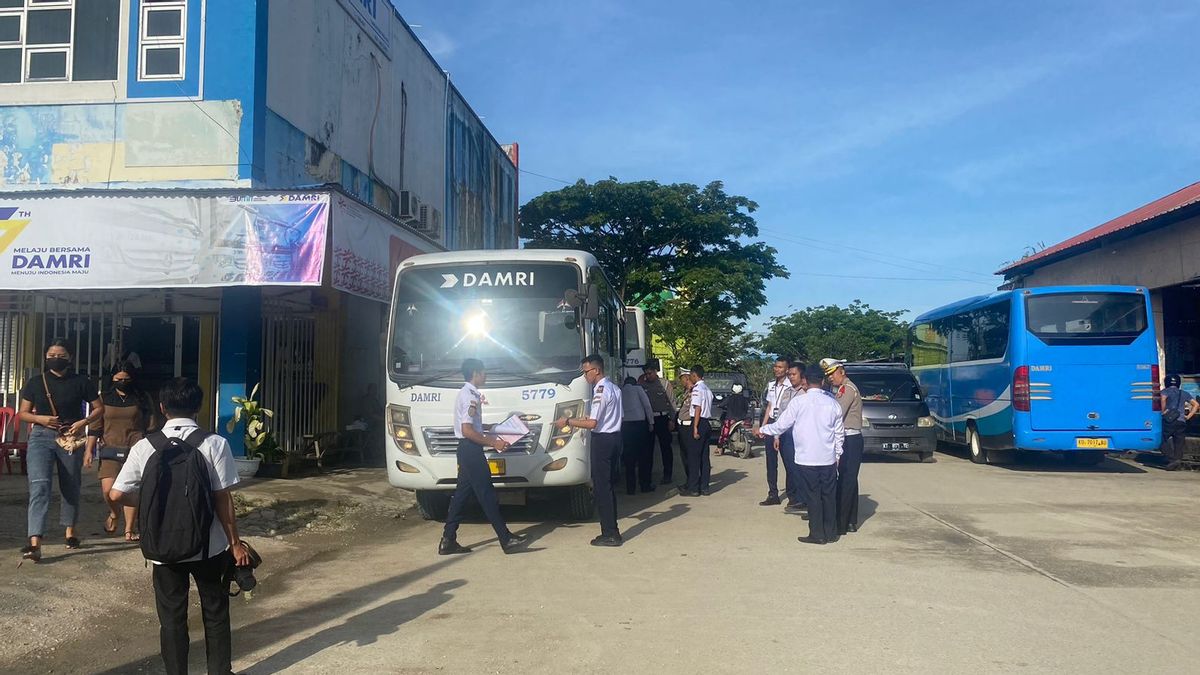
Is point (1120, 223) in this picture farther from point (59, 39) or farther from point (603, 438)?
point (59, 39)

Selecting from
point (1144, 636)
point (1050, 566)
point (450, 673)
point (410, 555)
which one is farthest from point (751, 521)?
point (450, 673)

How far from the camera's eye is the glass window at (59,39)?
1298 centimetres

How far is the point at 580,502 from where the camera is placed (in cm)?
1007

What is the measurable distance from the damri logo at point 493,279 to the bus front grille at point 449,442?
5.48 ft

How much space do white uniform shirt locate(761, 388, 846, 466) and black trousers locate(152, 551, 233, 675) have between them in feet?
18.8

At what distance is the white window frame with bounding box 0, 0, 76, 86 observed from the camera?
13055mm

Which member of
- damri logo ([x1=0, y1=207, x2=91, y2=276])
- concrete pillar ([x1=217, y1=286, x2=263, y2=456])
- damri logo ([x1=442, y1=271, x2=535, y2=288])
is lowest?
concrete pillar ([x1=217, y1=286, x2=263, y2=456])

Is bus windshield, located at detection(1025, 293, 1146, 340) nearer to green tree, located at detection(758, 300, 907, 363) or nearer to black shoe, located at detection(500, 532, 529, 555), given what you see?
black shoe, located at detection(500, 532, 529, 555)

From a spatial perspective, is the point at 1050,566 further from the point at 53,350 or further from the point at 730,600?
the point at 53,350

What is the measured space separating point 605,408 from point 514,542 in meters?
1.57

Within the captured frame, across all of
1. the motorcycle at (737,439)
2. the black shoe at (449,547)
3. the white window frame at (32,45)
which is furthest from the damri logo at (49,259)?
the motorcycle at (737,439)

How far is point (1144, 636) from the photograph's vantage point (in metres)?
Result: 5.49

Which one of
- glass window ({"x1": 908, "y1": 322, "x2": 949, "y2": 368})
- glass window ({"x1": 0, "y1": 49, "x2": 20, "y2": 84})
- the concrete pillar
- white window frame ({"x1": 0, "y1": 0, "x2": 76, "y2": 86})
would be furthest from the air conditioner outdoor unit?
glass window ({"x1": 908, "y1": 322, "x2": 949, "y2": 368})

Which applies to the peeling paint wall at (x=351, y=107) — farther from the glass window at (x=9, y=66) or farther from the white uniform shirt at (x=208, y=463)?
the white uniform shirt at (x=208, y=463)
